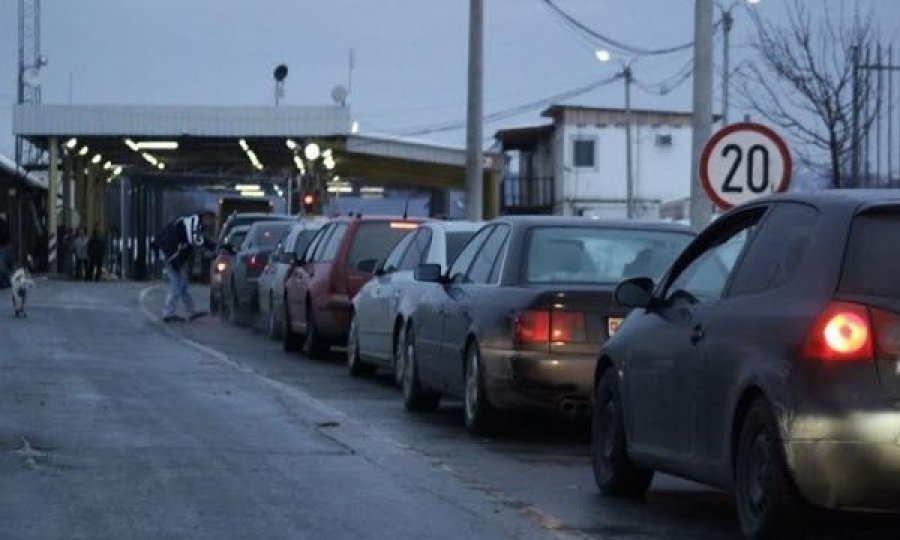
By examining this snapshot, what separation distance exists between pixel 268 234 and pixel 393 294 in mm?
12515

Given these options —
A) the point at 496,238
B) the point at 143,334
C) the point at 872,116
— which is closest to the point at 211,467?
the point at 496,238

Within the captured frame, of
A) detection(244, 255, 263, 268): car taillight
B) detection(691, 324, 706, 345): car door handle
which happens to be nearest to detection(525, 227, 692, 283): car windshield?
detection(691, 324, 706, 345): car door handle

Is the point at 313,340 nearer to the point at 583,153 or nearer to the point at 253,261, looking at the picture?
the point at 253,261

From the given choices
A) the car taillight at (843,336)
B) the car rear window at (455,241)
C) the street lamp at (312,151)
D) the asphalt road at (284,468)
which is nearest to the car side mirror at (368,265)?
the asphalt road at (284,468)

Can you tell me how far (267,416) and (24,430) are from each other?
2051 millimetres

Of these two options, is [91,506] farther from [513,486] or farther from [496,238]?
[496,238]

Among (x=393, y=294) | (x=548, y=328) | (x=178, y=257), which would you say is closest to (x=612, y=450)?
(x=548, y=328)

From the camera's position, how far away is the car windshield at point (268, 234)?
29.2 m

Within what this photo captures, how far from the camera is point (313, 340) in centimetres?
2134

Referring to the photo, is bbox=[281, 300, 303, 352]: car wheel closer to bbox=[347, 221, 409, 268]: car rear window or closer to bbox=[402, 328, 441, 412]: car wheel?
bbox=[347, 221, 409, 268]: car rear window

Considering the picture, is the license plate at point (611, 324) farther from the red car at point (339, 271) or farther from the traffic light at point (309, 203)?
the traffic light at point (309, 203)

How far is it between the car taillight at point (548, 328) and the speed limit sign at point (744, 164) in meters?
3.97

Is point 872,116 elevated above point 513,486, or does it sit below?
above

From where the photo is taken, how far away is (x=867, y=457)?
25.3ft
